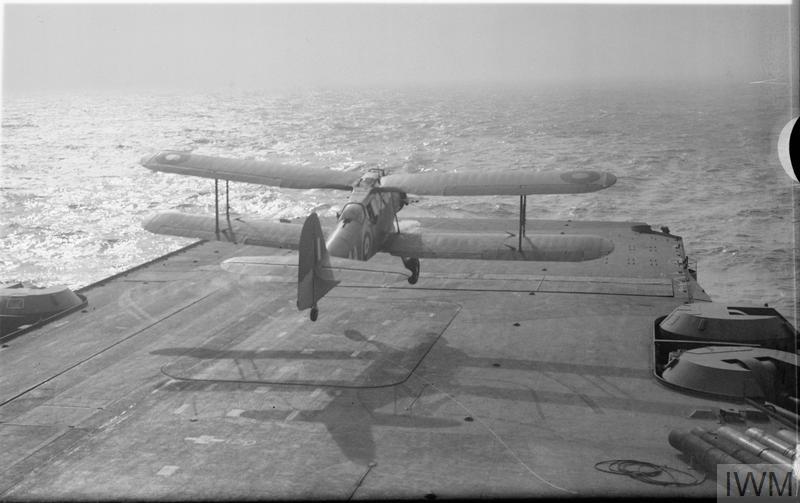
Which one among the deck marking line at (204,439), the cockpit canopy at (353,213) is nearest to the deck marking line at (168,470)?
the deck marking line at (204,439)

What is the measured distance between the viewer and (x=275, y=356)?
34750 mm

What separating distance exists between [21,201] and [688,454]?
98728 mm

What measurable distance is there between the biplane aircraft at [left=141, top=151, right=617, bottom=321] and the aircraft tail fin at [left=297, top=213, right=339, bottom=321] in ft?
1.61

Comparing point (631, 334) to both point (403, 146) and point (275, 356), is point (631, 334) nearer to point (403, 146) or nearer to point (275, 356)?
point (275, 356)

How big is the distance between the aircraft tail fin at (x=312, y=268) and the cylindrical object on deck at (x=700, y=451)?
549 inches

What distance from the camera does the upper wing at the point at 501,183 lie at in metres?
38.8

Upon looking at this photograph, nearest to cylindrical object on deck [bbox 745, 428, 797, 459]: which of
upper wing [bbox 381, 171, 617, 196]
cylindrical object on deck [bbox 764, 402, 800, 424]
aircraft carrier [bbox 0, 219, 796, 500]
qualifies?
aircraft carrier [bbox 0, 219, 796, 500]

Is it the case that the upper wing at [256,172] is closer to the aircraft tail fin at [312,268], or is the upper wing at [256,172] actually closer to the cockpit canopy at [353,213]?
the cockpit canopy at [353,213]

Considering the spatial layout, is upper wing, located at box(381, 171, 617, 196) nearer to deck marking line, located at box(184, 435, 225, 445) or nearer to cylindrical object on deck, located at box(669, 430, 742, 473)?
cylindrical object on deck, located at box(669, 430, 742, 473)

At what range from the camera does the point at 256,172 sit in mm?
41969

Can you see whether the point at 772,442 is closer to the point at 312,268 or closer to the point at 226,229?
the point at 312,268

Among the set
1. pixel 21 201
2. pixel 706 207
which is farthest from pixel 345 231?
pixel 21 201

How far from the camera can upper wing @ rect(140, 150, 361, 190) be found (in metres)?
41.7
